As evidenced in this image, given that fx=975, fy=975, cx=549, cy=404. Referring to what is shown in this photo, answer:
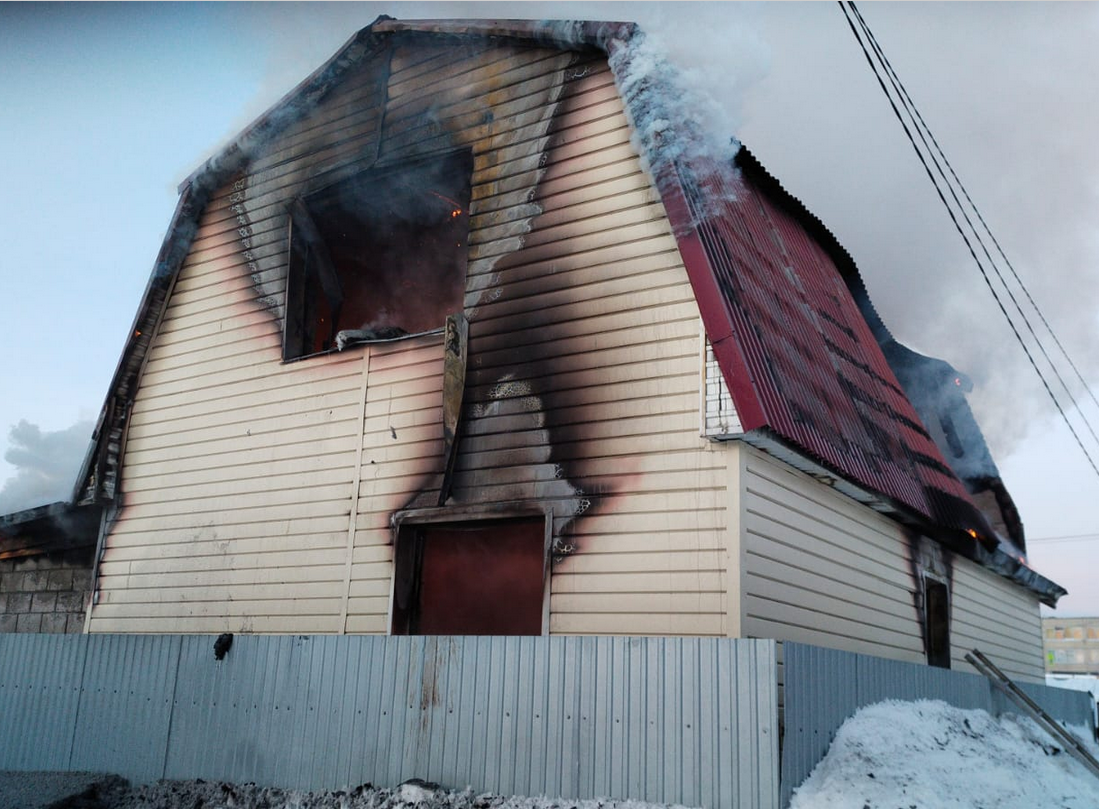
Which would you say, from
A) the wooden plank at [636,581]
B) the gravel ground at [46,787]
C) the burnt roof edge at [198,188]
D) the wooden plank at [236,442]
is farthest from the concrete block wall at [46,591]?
the wooden plank at [636,581]

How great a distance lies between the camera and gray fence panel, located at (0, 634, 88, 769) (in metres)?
9.27

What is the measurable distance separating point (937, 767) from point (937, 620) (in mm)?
5664

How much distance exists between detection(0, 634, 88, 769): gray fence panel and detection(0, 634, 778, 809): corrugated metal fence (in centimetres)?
2

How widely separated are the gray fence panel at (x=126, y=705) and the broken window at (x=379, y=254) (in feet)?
12.1

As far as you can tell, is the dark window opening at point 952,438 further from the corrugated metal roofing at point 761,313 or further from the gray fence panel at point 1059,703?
the gray fence panel at point 1059,703

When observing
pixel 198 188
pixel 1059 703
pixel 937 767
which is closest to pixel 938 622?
pixel 1059 703

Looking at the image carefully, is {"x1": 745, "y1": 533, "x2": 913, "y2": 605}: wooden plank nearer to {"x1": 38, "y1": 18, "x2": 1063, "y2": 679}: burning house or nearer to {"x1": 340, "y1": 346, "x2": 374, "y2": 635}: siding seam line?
{"x1": 38, "y1": 18, "x2": 1063, "y2": 679}: burning house

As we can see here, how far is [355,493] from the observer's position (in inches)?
395

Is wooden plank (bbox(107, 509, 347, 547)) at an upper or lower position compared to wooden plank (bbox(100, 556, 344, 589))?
upper

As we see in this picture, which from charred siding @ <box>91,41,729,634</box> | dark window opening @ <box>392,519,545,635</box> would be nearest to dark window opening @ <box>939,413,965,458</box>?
charred siding @ <box>91,41,729,634</box>

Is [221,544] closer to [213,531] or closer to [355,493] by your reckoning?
[213,531]

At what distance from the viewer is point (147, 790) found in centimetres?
818

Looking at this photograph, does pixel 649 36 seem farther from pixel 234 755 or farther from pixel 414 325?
pixel 234 755

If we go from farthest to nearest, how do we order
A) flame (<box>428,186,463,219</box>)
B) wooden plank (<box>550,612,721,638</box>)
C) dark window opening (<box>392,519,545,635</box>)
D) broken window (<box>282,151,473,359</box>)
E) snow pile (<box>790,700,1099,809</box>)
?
flame (<box>428,186,463,219</box>)
broken window (<box>282,151,473,359</box>)
dark window opening (<box>392,519,545,635</box>)
wooden plank (<box>550,612,721,638</box>)
snow pile (<box>790,700,1099,809</box>)
